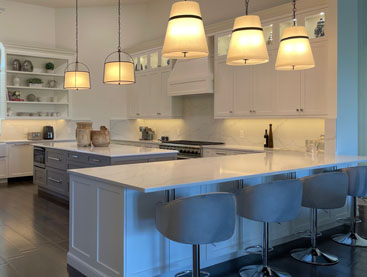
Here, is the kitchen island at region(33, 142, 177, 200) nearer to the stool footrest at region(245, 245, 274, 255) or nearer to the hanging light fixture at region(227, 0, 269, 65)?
the stool footrest at region(245, 245, 274, 255)

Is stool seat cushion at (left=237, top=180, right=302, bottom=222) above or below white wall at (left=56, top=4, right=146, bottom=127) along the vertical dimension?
below

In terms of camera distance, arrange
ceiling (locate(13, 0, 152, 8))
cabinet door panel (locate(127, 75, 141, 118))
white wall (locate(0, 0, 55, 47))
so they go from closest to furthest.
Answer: white wall (locate(0, 0, 55, 47)), ceiling (locate(13, 0, 152, 8)), cabinet door panel (locate(127, 75, 141, 118))

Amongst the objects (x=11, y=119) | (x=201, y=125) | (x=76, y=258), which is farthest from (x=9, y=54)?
(x=76, y=258)

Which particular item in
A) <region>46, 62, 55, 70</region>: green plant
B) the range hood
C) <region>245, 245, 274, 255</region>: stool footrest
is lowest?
<region>245, 245, 274, 255</region>: stool footrest

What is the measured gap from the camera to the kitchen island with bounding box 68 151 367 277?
2.67 m

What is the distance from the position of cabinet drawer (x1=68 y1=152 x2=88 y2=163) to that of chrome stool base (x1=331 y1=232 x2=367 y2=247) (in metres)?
3.28

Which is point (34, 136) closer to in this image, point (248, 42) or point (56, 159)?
point (56, 159)

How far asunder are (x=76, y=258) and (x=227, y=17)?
5.09m

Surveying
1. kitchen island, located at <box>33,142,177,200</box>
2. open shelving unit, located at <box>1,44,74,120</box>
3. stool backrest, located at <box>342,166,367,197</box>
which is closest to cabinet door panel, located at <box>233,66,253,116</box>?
kitchen island, located at <box>33,142,177,200</box>

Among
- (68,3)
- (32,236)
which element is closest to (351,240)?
(32,236)

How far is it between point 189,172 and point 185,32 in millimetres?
1109

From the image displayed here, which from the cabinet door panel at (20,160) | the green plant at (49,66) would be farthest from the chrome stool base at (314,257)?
the green plant at (49,66)

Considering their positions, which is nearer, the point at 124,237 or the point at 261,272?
the point at 124,237

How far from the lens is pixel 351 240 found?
12.8 feet
